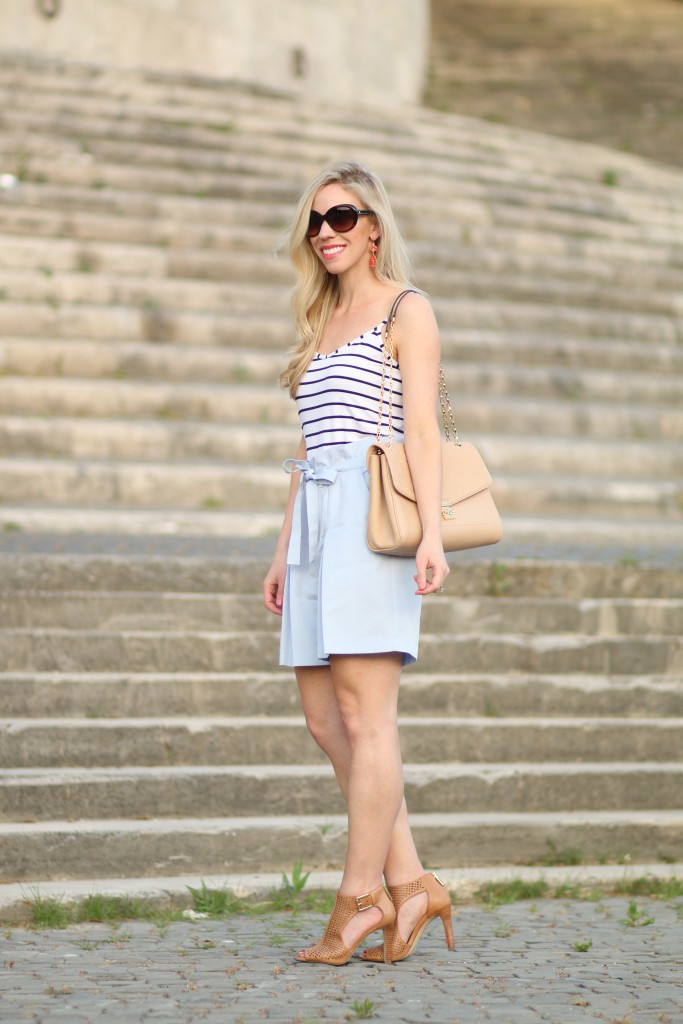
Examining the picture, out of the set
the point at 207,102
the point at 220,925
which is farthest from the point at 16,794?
the point at 207,102

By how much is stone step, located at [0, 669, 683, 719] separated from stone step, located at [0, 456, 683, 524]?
204 centimetres

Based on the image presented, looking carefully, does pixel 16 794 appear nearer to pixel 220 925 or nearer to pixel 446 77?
pixel 220 925

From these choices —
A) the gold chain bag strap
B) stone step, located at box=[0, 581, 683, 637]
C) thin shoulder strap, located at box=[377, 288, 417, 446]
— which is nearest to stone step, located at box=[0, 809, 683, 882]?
stone step, located at box=[0, 581, 683, 637]

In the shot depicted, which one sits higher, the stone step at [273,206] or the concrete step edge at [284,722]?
the stone step at [273,206]

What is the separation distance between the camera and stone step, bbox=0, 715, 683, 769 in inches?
185

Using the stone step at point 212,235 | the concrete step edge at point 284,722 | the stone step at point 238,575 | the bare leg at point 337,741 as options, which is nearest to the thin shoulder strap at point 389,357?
the bare leg at point 337,741

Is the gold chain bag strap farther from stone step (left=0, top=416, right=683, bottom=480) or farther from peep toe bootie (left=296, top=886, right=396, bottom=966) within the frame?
stone step (left=0, top=416, right=683, bottom=480)

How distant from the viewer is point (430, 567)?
322 cm

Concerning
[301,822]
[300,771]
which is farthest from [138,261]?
[301,822]

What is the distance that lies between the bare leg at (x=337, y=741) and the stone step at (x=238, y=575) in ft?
6.77

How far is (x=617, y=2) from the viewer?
70.8 feet

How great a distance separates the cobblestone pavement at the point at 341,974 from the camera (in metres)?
3.04

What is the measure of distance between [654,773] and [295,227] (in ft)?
8.40

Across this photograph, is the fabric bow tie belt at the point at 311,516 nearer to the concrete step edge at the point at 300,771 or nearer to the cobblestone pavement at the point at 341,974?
the cobblestone pavement at the point at 341,974
